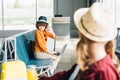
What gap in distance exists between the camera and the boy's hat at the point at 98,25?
5.03 ft

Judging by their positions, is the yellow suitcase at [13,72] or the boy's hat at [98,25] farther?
the yellow suitcase at [13,72]

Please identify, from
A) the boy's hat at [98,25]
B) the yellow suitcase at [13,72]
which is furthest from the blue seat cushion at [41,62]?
the boy's hat at [98,25]

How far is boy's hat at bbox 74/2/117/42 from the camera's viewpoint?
60.3 inches

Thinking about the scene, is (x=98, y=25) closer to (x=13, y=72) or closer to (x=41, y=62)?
(x=13, y=72)

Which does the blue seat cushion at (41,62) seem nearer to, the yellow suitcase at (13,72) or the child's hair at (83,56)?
the yellow suitcase at (13,72)

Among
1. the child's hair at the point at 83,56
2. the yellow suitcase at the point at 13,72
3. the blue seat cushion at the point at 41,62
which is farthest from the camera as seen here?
the blue seat cushion at the point at 41,62

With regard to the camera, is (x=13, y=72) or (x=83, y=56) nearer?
(x=83, y=56)

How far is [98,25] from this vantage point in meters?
1.54

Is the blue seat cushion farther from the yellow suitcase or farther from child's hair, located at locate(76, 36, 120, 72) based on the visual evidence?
child's hair, located at locate(76, 36, 120, 72)

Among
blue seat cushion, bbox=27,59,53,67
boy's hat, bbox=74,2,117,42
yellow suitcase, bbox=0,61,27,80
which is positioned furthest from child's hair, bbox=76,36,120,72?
blue seat cushion, bbox=27,59,53,67

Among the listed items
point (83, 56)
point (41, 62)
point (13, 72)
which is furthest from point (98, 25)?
point (41, 62)

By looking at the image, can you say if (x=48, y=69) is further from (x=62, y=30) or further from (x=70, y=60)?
(x=62, y=30)

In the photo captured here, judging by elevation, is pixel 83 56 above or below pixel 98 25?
below

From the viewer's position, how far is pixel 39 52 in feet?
18.7
